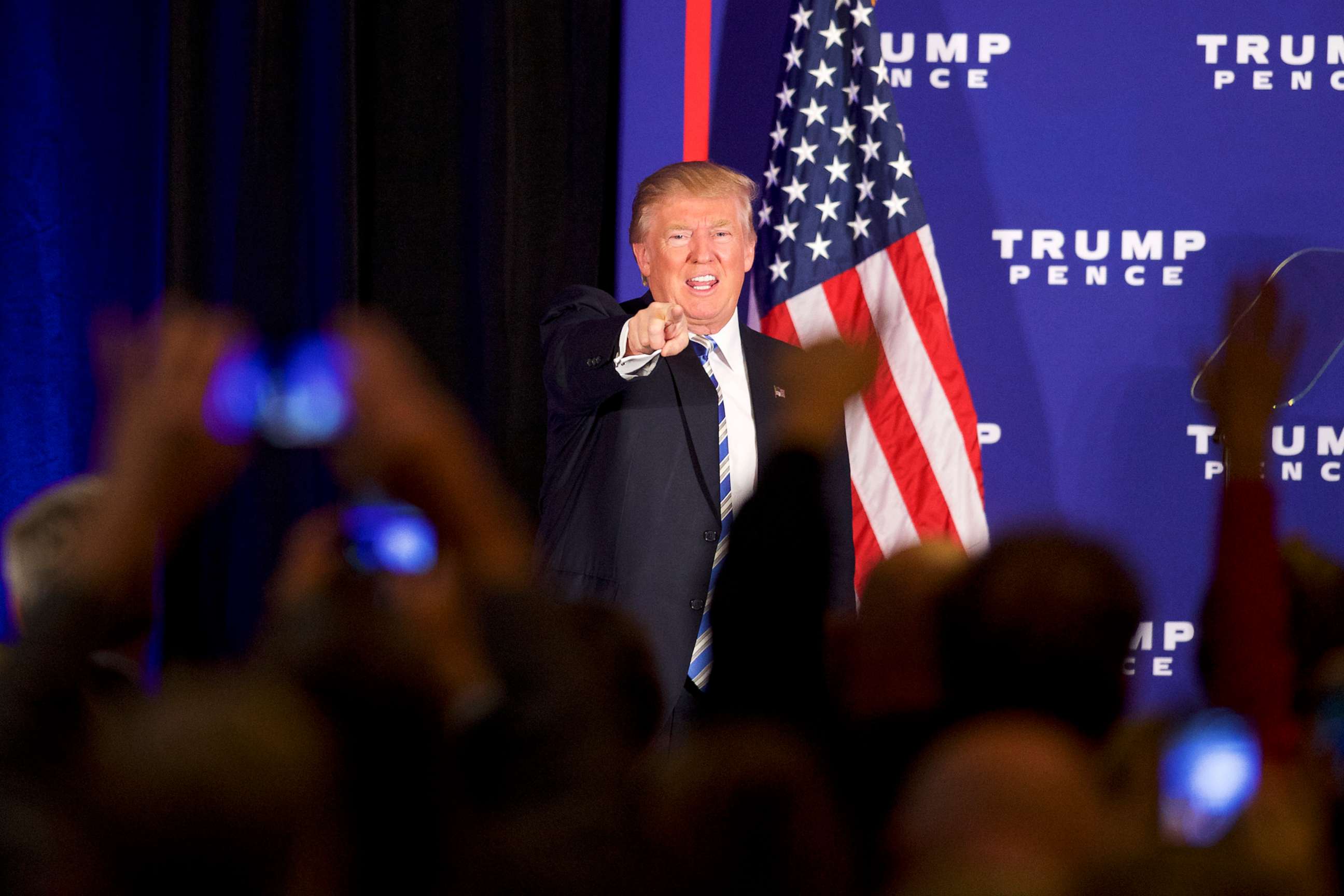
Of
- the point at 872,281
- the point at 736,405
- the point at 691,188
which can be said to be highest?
the point at 691,188

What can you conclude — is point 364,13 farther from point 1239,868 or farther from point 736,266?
point 1239,868

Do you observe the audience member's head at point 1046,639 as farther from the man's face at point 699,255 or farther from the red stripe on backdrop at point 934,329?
the red stripe on backdrop at point 934,329

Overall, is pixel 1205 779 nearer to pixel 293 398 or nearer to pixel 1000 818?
pixel 1000 818

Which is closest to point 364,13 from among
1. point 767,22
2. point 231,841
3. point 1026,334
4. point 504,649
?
point 767,22

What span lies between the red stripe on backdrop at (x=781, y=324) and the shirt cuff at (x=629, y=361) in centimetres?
110

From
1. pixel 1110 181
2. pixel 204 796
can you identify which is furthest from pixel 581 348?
pixel 1110 181

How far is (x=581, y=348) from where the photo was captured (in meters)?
2.03

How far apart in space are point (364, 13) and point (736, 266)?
1.40 m

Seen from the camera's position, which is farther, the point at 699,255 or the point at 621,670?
the point at 699,255

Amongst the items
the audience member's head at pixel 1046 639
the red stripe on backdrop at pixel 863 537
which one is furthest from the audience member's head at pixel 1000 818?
the red stripe on backdrop at pixel 863 537

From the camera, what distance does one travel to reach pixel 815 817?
24.5 inches

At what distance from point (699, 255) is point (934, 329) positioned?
3.01 feet

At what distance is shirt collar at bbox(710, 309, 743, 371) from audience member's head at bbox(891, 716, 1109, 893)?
1785 millimetres

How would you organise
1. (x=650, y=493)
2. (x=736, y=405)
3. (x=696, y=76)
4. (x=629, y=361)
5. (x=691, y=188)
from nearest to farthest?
(x=629, y=361)
(x=650, y=493)
(x=736, y=405)
(x=691, y=188)
(x=696, y=76)
